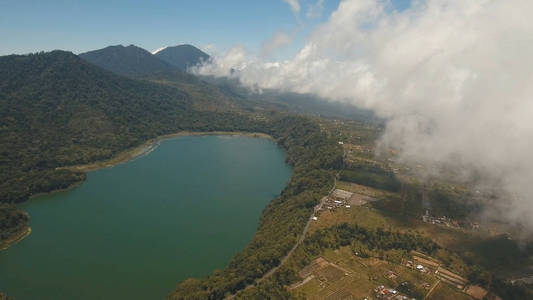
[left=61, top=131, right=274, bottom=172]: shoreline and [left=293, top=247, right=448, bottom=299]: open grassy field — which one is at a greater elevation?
[left=61, top=131, right=274, bottom=172]: shoreline

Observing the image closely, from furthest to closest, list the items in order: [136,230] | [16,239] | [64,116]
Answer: [64,116] → [136,230] → [16,239]

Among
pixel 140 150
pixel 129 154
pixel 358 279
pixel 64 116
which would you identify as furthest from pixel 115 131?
pixel 358 279

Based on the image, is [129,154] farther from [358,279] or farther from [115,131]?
[358,279]

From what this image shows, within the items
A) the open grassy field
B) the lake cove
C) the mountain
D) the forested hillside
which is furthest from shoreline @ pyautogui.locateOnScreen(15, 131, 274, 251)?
the open grassy field

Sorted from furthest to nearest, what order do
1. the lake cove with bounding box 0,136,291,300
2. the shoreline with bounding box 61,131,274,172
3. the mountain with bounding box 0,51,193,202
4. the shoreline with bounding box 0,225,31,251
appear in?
the shoreline with bounding box 61,131,274,172
the mountain with bounding box 0,51,193,202
the shoreline with bounding box 0,225,31,251
the lake cove with bounding box 0,136,291,300

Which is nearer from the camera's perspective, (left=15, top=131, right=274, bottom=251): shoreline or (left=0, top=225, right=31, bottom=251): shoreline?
(left=0, top=225, right=31, bottom=251): shoreline

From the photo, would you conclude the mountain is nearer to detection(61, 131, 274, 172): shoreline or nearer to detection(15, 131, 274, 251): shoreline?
detection(15, 131, 274, 251): shoreline

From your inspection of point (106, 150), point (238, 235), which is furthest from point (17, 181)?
point (238, 235)
